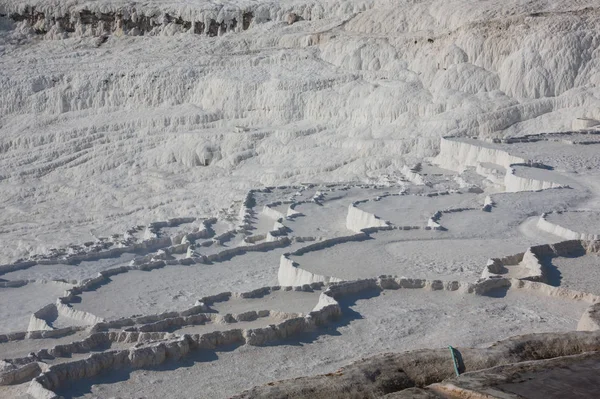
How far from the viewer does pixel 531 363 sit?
7738mm

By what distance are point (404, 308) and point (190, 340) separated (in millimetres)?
2952

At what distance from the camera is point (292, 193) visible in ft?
81.4

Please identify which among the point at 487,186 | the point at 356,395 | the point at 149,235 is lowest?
the point at 149,235

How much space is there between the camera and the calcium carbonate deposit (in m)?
10.9

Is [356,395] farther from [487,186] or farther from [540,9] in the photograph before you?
[540,9]

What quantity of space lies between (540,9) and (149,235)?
624 inches

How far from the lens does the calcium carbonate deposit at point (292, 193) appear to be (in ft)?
35.8

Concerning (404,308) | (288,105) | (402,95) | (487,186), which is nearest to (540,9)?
(402,95)

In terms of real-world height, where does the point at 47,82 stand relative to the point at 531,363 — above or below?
below

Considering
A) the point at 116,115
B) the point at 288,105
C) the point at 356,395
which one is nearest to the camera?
the point at 356,395

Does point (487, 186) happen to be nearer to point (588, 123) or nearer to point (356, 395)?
point (588, 123)

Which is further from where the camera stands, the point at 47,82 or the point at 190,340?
the point at 47,82

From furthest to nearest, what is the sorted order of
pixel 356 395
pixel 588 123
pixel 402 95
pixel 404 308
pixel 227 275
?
pixel 402 95, pixel 588 123, pixel 227 275, pixel 404 308, pixel 356 395

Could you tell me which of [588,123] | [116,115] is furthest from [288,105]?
[588,123]
